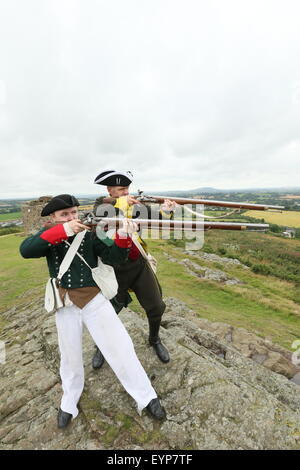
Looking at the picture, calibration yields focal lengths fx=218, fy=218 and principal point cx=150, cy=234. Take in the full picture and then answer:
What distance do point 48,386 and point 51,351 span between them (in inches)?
32.9

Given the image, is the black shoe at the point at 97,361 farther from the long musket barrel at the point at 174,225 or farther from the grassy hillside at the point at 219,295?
the grassy hillside at the point at 219,295

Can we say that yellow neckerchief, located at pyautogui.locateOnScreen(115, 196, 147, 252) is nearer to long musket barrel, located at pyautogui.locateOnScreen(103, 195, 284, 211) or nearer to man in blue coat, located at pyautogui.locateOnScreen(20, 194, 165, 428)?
long musket barrel, located at pyautogui.locateOnScreen(103, 195, 284, 211)

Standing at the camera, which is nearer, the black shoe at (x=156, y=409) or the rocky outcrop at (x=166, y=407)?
the rocky outcrop at (x=166, y=407)

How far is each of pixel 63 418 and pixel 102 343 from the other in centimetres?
122

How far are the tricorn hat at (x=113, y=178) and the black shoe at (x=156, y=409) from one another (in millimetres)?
3305

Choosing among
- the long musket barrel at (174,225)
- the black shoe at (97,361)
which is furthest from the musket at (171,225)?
the black shoe at (97,361)

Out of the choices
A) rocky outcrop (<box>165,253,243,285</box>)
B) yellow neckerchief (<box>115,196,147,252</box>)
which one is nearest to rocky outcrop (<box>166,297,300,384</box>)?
yellow neckerchief (<box>115,196,147,252</box>)

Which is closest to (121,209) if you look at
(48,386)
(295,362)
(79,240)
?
Answer: (79,240)

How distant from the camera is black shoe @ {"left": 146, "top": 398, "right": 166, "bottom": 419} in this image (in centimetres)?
302

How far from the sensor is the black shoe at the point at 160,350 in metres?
3.86

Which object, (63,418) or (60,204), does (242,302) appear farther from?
(60,204)

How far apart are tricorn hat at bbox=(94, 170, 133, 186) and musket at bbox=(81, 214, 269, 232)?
862mm

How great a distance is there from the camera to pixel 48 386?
3.77 m
